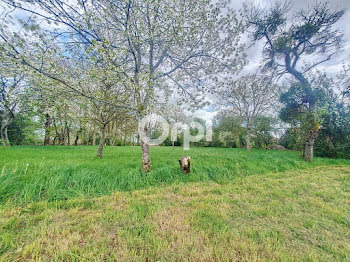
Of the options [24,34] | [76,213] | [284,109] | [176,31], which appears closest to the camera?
[76,213]

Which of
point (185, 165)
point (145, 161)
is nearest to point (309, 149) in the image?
point (185, 165)

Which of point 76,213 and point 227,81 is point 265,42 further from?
point 76,213

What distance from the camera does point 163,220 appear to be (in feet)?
7.06

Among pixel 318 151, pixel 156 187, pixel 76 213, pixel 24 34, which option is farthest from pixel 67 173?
pixel 318 151

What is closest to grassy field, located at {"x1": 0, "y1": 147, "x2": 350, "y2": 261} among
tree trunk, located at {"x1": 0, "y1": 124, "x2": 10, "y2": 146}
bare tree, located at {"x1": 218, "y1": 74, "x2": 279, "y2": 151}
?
bare tree, located at {"x1": 218, "y1": 74, "x2": 279, "y2": 151}

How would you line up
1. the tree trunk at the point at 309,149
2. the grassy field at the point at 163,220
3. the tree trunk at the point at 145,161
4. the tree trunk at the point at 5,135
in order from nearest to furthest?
1. the grassy field at the point at 163,220
2. the tree trunk at the point at 145,161
3. the tree trunk at the point at 309,149
4. the tree trunk at the point at 5,135

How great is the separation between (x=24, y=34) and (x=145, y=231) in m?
5.29

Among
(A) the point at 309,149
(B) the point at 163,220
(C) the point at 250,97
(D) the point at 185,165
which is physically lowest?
(B) the point at 163,220

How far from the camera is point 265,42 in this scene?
30.9 ft

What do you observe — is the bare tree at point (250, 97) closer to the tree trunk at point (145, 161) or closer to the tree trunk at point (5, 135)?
the tree trunk at point (145, 161)

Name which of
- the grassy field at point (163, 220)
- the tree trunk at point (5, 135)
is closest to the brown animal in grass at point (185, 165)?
the grassy field at point (163, 220)

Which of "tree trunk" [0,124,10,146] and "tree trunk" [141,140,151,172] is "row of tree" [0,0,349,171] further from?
"tree trunk" [0,124,10,146]

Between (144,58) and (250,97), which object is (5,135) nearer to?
(144,58)

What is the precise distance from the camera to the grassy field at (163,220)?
60.4 inches
